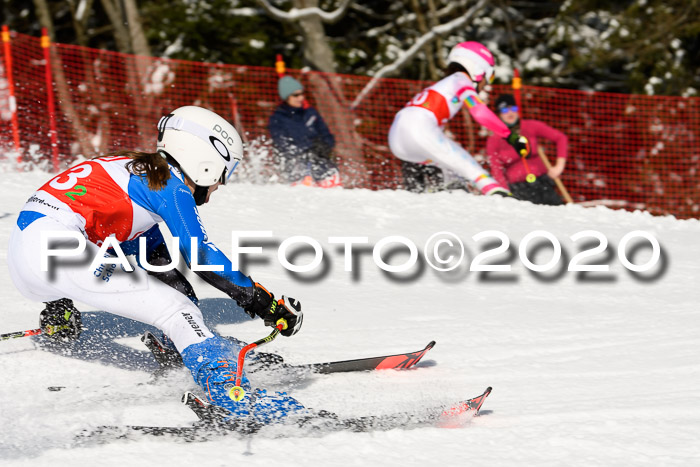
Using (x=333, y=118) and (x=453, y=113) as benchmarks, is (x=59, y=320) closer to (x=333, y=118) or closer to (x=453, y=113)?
(x=453, y=113)

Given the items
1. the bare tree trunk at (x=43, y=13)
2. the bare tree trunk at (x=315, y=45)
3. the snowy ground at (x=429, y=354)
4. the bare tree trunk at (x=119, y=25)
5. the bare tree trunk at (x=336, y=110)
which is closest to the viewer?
the snowy ground at (x=429, y=354)

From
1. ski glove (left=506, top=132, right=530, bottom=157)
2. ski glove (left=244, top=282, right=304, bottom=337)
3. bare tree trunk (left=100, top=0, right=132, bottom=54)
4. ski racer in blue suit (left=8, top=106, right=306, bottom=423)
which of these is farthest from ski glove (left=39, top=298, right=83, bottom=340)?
bare tree trunk (left=100, top=0, right=132, bottom=54)

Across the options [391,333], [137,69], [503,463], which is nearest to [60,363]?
[391,333]

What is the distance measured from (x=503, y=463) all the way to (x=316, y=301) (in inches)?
100

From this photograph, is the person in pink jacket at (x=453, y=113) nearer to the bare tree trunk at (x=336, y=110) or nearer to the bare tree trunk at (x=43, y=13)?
the bare tree trunk at (x=336, y=110)

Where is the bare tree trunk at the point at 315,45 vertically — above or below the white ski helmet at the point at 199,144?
above

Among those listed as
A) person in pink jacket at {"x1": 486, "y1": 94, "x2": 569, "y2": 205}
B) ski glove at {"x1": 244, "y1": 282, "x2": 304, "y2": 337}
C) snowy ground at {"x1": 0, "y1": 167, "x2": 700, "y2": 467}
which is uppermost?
person in pink jacket at {"x1": 486, "y1": 94, "x2": 569, "y2": 205}

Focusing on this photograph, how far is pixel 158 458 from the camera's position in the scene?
3312mm

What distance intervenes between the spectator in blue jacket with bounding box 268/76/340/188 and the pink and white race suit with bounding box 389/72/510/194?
127cm

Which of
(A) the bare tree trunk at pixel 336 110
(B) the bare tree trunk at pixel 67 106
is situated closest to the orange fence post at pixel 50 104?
(B) the bare tree trunk at pixel 67 106

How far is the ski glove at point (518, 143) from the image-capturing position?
8227 mm

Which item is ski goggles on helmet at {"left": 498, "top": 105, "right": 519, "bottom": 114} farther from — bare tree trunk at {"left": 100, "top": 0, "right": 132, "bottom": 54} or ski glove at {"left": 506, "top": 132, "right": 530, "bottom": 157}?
bare tree trunk at {"left": 100, "top": 0, "right": 132, "bottom": 54}

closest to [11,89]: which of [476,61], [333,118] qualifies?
[333,118]

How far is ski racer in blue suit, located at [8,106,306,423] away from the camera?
3658 mm
